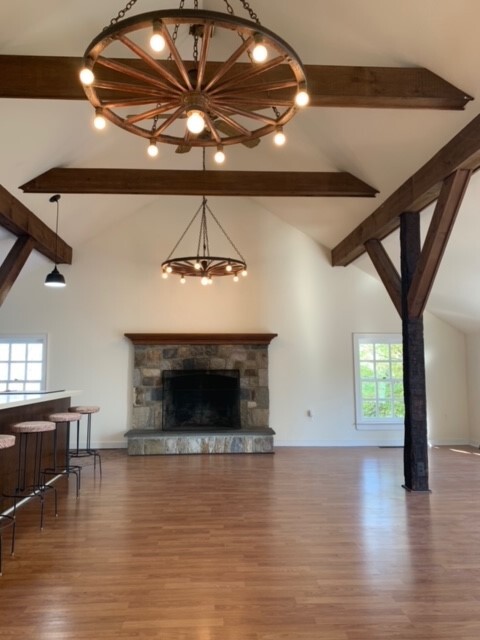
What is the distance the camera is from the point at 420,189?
14.9ft

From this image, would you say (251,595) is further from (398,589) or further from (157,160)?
(157,160)

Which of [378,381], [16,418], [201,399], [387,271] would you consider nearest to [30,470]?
[16,418]

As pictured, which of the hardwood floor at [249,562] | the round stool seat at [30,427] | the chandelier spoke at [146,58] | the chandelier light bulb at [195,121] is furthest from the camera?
the round stool seat at [30,427]

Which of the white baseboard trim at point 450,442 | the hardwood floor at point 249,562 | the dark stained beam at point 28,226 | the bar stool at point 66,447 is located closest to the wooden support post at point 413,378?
the hardwood floor at point 249,562

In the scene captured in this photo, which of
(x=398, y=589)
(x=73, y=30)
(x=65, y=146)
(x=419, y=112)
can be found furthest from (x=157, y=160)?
(x=398, y=589)

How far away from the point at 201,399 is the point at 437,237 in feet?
15.3

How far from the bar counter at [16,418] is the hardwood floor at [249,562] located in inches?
14.2

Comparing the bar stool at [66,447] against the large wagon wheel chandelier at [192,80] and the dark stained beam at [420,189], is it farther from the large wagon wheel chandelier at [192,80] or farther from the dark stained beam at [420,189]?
the dark stained beam at [420,189]

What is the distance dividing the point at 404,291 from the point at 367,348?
9.19 feet

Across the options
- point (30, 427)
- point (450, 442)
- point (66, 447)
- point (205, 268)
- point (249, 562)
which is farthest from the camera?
point (450, 442)

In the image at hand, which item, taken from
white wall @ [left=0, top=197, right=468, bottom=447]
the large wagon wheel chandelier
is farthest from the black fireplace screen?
the large wagon wheel chandelier

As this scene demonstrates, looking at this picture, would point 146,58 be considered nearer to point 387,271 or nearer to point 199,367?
point 387,271

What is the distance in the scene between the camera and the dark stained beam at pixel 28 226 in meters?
4.94

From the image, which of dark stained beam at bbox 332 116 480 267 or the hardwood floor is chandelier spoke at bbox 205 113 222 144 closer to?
dark stained beam at bbox 332 116 480 267
